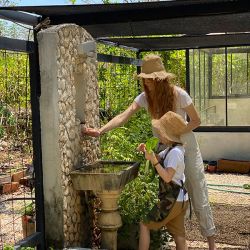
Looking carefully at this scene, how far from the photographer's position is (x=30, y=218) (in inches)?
191

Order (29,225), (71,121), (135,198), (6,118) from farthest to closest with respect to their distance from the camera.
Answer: (6,118)
(29,225)
(135,198)
(71,121)

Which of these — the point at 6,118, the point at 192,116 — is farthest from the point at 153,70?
the point at 6,118

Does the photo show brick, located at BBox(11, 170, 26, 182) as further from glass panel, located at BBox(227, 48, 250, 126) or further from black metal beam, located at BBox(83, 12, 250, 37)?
glass panel, located at BBox(227, 48, 250, 126)

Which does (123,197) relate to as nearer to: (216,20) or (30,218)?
(30,218)

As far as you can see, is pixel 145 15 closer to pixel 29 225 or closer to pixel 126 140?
pixel 126 140

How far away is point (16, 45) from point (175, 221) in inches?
72.7

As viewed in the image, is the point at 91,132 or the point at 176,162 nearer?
the point at 176,162

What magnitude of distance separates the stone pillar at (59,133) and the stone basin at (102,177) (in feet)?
0.32

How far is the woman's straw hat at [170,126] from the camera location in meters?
3.72

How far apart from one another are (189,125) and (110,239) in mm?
1230

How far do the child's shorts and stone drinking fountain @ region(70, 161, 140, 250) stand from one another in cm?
44

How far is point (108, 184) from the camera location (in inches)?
158

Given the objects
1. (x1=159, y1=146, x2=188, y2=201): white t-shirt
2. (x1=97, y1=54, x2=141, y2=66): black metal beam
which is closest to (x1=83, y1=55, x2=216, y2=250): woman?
(x1=159, y1=146, x2=188, y2=201): white t-shirt

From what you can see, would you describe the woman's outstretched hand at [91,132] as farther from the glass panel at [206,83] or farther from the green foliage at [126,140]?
the glass panel at [206,83]
